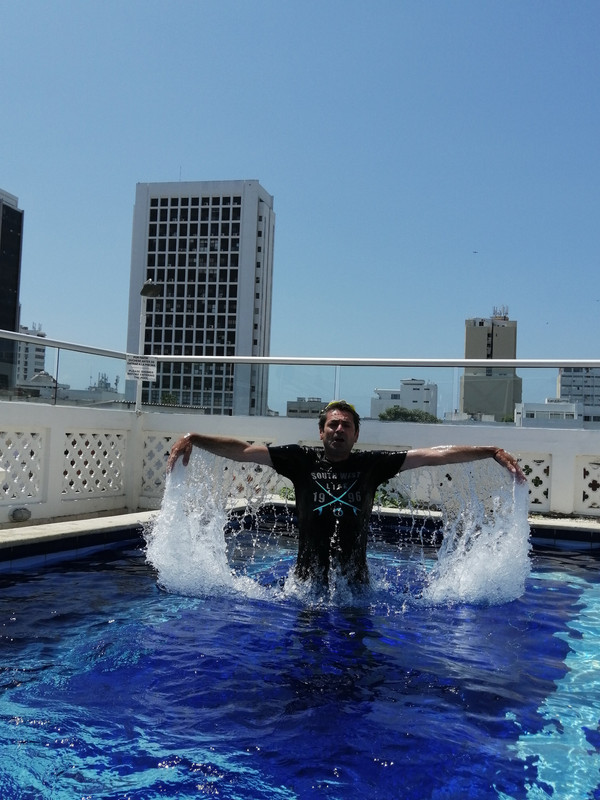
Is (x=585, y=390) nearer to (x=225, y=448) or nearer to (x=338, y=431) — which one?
(x=338, y=431)

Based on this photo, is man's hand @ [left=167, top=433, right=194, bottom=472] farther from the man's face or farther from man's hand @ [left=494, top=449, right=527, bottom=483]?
man's hand @ [left=494, top=449, right=527, bottom=483]

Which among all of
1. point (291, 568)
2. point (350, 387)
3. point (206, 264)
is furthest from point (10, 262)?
point (291, 568)

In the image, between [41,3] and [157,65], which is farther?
[157,65]

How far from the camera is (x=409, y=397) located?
355 inches

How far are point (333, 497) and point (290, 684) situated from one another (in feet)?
4.86

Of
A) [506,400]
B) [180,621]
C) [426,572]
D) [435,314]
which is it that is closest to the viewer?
[180,621]

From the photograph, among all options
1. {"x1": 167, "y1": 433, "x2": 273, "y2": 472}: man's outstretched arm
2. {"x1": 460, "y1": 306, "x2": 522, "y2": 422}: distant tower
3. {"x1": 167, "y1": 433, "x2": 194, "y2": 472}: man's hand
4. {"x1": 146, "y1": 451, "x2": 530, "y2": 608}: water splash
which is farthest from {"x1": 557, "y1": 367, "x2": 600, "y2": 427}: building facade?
{"x1": 167, "y1": 433, "x2": 194, "y2": 472}: man's hand

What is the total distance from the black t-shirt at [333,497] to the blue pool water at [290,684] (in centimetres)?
36

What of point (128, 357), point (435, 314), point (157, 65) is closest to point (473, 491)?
point (128, 357)

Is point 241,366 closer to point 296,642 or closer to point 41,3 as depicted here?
point 296,642

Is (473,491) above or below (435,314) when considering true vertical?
below

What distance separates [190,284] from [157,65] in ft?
262

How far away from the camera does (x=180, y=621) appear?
453 cm

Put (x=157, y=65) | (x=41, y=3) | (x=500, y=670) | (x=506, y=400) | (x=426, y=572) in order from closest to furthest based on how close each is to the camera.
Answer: (x=500, y=670), (x=426, y=572), (x=506, y=400), (x=41, y=3), (x=157, y=65)
